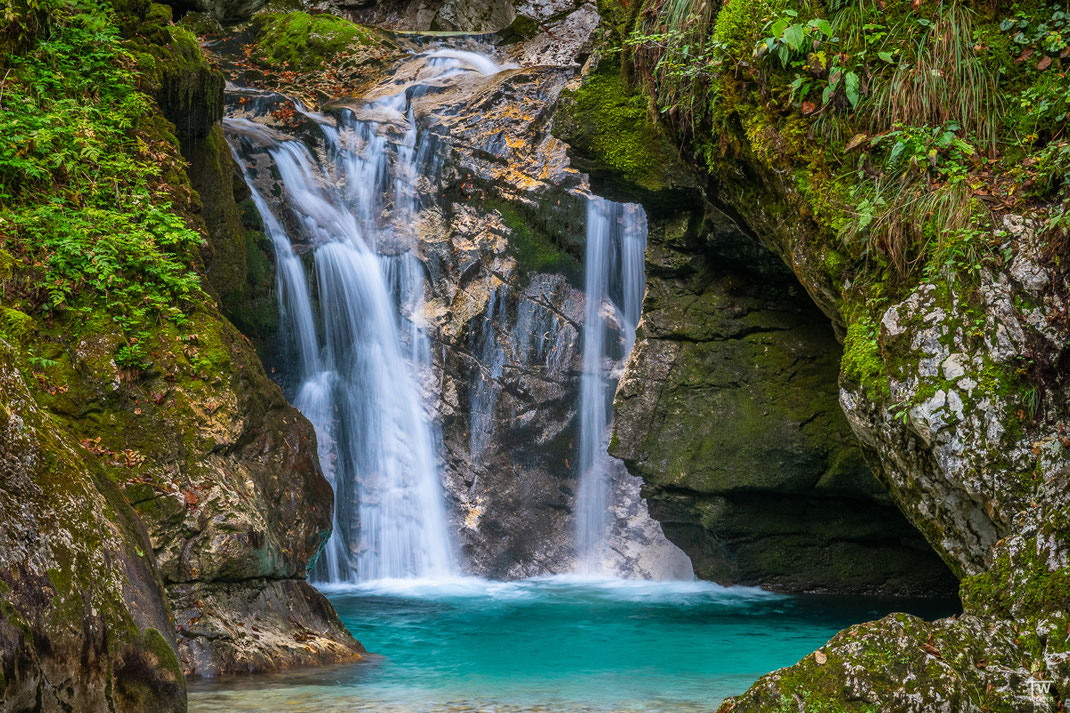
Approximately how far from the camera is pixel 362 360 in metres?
12.6

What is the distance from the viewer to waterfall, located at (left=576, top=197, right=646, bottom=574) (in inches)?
486

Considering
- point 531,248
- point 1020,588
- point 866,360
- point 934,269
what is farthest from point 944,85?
point 531,248

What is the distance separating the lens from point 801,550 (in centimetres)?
1034

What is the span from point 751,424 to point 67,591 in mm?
7596

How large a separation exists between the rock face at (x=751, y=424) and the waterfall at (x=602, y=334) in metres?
2.20

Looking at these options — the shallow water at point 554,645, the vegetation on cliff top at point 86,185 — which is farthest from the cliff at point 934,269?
the vegetation on cliff top at point 86,185

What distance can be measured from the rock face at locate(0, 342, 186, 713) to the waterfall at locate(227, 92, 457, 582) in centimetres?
861

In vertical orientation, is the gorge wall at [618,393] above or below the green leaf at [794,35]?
below

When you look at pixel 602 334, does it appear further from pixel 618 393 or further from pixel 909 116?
pixel 909 116

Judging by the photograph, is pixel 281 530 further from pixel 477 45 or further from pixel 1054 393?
pixel 477 45

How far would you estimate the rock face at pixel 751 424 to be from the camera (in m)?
9.29

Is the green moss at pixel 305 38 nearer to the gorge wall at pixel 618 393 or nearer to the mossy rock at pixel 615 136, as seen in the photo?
the gorge wall at pixel 618 393

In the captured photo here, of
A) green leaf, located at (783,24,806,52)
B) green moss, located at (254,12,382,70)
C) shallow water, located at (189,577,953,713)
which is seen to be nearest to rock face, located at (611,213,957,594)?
shallow water, located at (189,577,953,713)

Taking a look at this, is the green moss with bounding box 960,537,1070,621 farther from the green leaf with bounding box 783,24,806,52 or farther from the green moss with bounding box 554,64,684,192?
the green moss with bounding box 554,64,684,192
